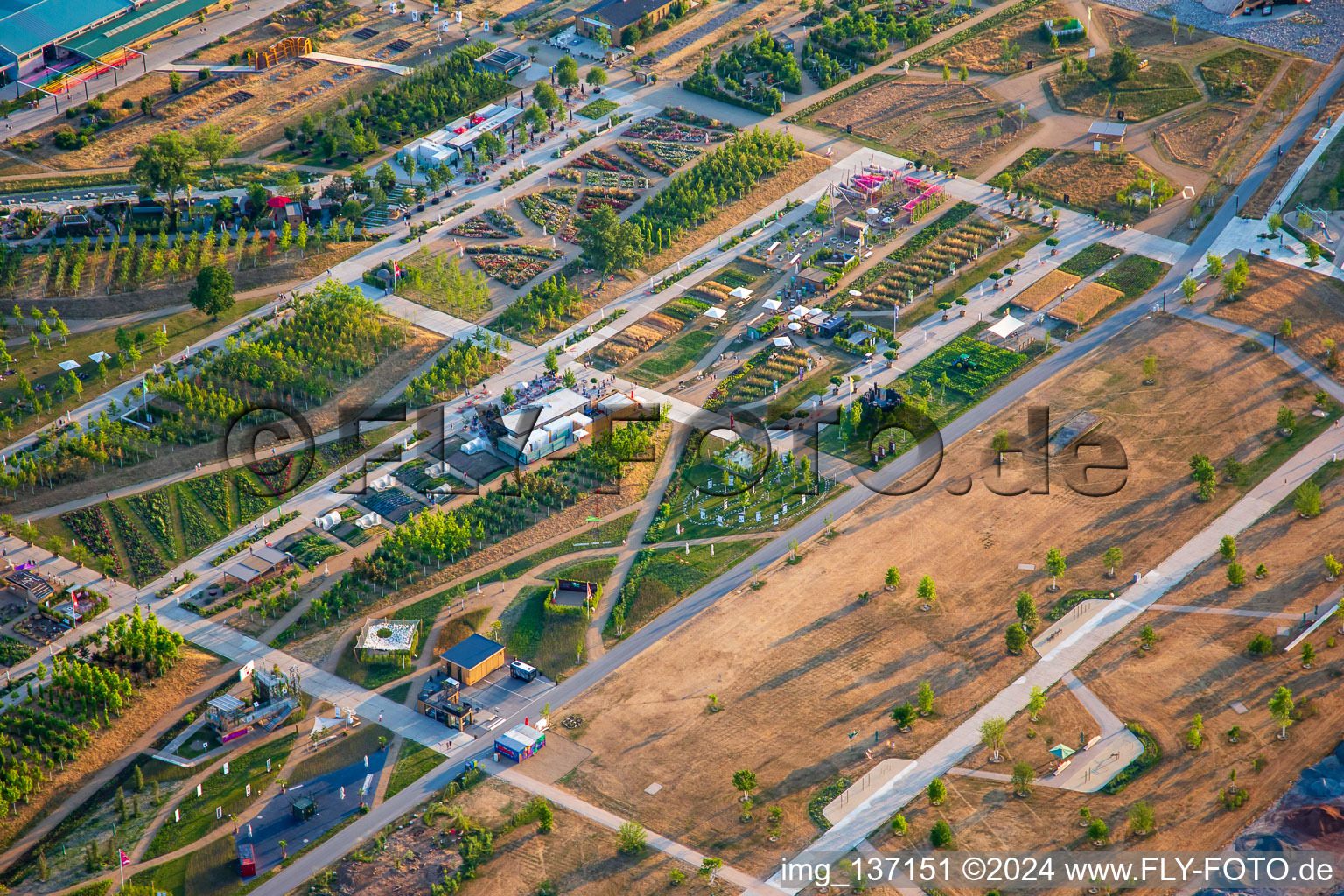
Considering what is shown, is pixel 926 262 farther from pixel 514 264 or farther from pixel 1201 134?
pixel 1201 134

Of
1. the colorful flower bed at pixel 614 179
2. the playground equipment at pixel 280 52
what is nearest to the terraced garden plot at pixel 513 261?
the colorful flower bed at pixel 614 179

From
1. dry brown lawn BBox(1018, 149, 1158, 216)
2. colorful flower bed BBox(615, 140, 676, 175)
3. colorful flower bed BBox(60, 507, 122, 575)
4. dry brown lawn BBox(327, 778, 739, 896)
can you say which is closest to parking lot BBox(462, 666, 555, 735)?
dry brown lawn BBox(327, 778, 739, 896)

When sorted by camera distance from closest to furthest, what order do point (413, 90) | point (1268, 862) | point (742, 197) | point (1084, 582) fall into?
point (1268, 862)
point (1084, 582)
point (742, 197)
point (413, 90)

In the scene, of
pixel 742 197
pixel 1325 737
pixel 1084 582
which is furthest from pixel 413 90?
pixel 1325 737

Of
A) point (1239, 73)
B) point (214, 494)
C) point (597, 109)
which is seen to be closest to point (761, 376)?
point (214, 494)

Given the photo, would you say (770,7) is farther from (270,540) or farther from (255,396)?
(270,540)

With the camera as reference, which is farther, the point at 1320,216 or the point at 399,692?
the point at 1320,216

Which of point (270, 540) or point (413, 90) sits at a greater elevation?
point (413, 90)

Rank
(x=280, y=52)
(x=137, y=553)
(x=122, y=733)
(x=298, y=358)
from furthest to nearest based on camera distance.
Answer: (x=280, y=52) → (x=298, y=358) → (x=137, y=553) → (x=122, y=733)
